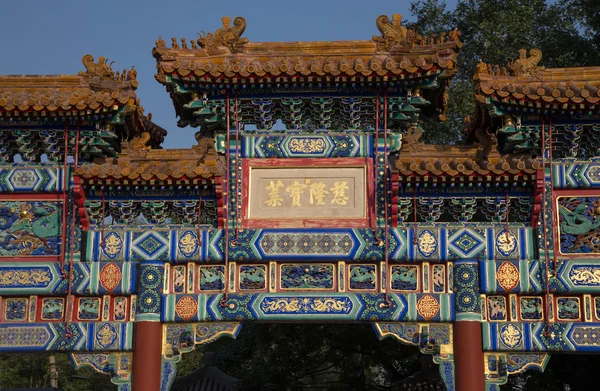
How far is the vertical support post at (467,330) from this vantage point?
11352mm

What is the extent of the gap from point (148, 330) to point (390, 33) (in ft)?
17.5

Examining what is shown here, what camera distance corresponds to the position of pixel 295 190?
12125 mm

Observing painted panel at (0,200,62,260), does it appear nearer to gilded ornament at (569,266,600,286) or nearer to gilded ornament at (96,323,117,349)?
gilded ornament at (96,323,117,349)

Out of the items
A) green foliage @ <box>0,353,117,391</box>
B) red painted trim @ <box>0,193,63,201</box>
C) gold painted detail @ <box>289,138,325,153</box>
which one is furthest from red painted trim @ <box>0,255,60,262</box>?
green foliage @ <box>0,353,117,391</box>

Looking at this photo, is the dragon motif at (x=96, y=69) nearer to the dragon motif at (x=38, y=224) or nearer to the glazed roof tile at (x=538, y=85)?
the dragon motif at (x=38, y=224)

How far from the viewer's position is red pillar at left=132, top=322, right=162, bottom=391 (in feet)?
37.9

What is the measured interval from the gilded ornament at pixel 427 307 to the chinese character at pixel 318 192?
187cm

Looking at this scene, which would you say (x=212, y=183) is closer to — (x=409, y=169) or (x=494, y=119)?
(x=409, y=169)

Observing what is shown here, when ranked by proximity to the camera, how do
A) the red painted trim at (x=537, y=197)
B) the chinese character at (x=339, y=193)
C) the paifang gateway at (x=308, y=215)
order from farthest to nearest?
the chinese character at (x=339, y=193) < the paifang gateway at (x=308, y=215) < the red painted trim at (x=537, y=197)

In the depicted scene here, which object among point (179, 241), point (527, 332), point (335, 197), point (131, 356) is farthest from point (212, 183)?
point (527, 332)

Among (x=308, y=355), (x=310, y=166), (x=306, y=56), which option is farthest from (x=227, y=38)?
(x=308, y=355)

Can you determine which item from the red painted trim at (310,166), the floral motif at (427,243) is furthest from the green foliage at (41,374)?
the floral motif at (427,243)

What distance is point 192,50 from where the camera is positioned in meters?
12.4

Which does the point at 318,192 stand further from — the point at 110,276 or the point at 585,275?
the point at 585,275
